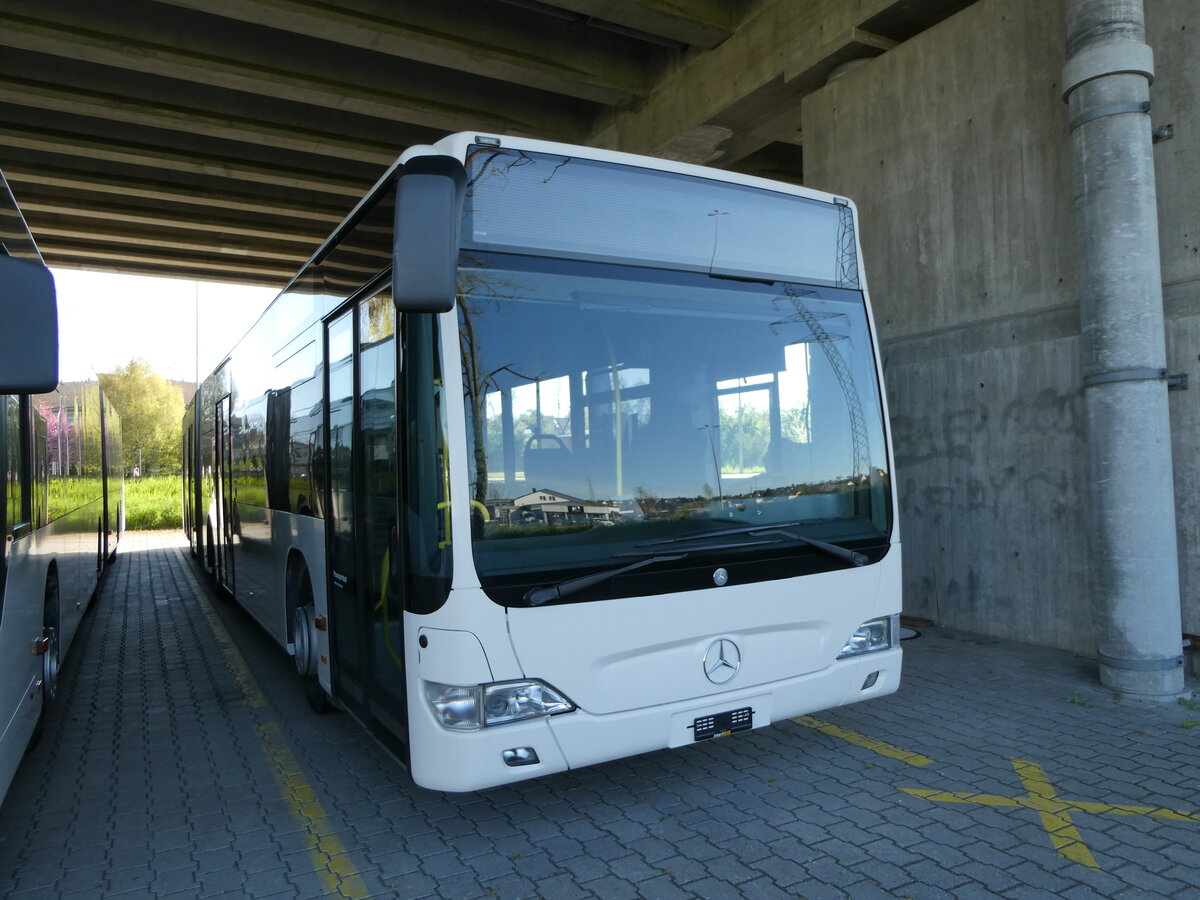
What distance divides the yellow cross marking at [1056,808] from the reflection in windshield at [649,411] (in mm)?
1299

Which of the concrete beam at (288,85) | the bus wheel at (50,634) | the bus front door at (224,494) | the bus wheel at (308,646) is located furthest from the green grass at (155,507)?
the bus wheel at (308,646)

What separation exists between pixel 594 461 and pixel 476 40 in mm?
8051

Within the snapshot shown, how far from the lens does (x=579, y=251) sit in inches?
150

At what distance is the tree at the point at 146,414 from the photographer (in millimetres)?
43531

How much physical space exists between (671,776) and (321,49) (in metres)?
9.62

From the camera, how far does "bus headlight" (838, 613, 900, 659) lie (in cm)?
436

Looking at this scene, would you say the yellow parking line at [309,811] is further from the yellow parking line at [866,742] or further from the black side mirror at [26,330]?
the yellow parking line at [866,742]

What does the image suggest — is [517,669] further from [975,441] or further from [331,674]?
[975,441]

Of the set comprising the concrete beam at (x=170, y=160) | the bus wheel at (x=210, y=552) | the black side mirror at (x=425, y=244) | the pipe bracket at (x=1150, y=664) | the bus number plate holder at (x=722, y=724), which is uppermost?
the concrete beam at (x=170, y=160)

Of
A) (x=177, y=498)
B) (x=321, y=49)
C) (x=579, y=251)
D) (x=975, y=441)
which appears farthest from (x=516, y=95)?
(x=177, y=498)

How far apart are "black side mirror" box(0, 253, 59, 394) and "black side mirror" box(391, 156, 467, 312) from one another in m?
1.11

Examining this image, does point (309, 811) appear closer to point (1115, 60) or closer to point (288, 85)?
point (1115, 60)

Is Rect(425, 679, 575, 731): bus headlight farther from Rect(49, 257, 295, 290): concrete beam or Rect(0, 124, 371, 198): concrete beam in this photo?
Rect(49, 257, 295, 290): concrete beam

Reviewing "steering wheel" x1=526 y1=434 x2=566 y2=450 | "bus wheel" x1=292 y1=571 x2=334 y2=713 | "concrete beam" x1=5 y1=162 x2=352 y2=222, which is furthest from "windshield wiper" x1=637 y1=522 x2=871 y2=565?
"concrete beam" x1=5 y1=162 x2=352 y2=222
